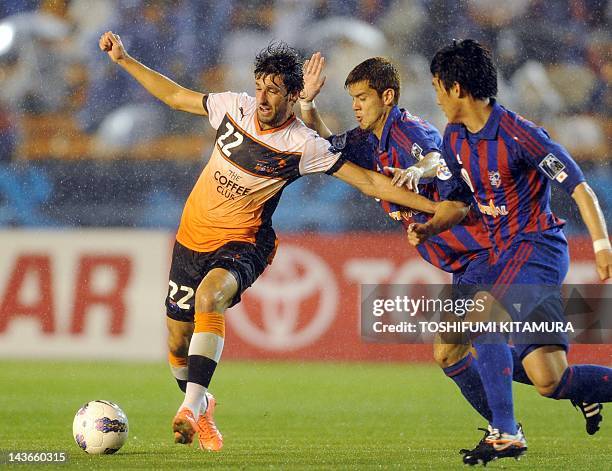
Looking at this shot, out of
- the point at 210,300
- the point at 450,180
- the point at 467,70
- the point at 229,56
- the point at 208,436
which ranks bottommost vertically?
the point at 208,436

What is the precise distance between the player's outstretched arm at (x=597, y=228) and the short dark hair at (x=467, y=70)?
674mm

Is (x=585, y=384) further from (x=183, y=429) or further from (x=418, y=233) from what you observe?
(x=183, y=429)

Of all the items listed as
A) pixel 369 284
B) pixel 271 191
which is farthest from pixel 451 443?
pixel 369 284

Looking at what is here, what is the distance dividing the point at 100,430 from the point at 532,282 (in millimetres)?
2111

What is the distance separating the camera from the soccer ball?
5414 millimetres

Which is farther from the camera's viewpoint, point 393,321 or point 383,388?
point 393,321

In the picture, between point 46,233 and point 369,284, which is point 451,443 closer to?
point 369,284

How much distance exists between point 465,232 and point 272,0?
8.65m

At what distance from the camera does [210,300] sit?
549cm

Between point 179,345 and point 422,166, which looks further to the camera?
point 179,345

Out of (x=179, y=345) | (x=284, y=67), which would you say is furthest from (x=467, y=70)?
(x=179, y=345)

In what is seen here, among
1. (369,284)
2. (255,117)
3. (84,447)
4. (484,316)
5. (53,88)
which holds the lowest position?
(84,447)

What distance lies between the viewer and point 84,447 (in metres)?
5.44

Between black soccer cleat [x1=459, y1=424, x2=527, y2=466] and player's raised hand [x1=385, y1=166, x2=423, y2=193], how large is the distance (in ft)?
3.93
